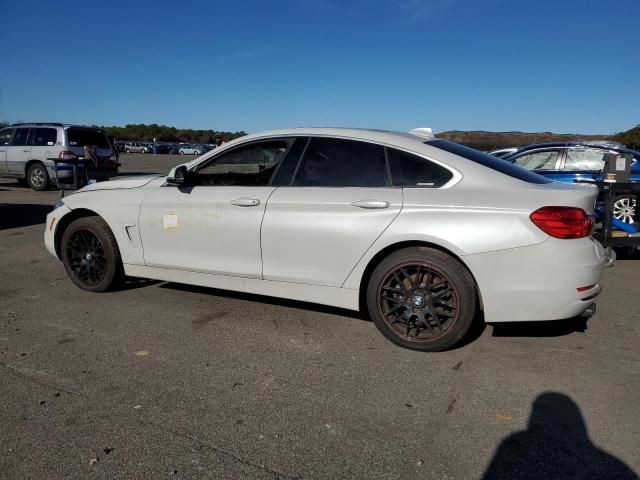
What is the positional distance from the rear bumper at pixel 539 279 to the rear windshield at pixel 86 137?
1344 centimetres

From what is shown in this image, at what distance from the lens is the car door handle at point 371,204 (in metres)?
3.80

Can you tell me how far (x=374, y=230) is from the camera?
149 inches

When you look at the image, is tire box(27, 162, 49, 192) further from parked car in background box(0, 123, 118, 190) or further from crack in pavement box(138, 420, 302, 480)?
crack in pavement box(138, 420, 302, 480)

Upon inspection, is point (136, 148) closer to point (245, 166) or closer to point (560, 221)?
point (245, 166)

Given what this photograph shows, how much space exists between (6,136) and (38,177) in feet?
6.10

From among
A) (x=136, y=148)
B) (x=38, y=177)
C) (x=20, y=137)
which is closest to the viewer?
(x=38, y=177)

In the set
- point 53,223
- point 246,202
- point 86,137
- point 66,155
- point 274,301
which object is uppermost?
point 86,137

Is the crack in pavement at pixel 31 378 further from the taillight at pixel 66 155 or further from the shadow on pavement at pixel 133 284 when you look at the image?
the taillight at pixel 66 155

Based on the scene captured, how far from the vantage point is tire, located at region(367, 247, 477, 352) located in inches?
142

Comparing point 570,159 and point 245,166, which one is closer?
point 245,166

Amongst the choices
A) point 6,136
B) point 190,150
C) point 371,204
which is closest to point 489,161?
point 371,204

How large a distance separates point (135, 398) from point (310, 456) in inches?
46.1

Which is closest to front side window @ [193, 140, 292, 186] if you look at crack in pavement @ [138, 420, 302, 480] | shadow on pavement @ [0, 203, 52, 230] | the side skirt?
the side skirt

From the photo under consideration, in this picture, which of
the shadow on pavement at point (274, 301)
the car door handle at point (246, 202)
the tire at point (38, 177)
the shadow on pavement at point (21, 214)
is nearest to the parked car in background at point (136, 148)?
the tire at point (38, 177)
